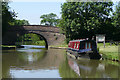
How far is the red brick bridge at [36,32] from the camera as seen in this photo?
146ft

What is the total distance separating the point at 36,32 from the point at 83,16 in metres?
12.3

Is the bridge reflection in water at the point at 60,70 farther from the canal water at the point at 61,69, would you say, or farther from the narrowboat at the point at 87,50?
the narrowboat at the point at 87,50

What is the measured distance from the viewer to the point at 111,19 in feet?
145

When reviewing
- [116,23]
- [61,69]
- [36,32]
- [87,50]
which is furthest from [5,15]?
[61,69]

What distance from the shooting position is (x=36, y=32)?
45.7m

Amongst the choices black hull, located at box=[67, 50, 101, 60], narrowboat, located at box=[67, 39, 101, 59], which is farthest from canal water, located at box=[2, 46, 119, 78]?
narrowboat, located at box=[67, 39, 101, 59]

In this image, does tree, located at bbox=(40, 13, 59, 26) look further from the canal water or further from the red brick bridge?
the canal water

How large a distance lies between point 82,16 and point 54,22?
61723 millimetres

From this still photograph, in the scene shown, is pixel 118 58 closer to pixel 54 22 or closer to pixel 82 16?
pixel 82 16

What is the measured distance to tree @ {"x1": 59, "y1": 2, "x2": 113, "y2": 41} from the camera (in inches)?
1512

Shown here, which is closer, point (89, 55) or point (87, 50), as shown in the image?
point (89, 55)

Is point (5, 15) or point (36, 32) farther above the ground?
point (5, 15)

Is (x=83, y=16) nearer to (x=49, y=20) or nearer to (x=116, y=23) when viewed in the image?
(x=116, y=23)

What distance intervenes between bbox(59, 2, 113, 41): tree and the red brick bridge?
534 centimetres
